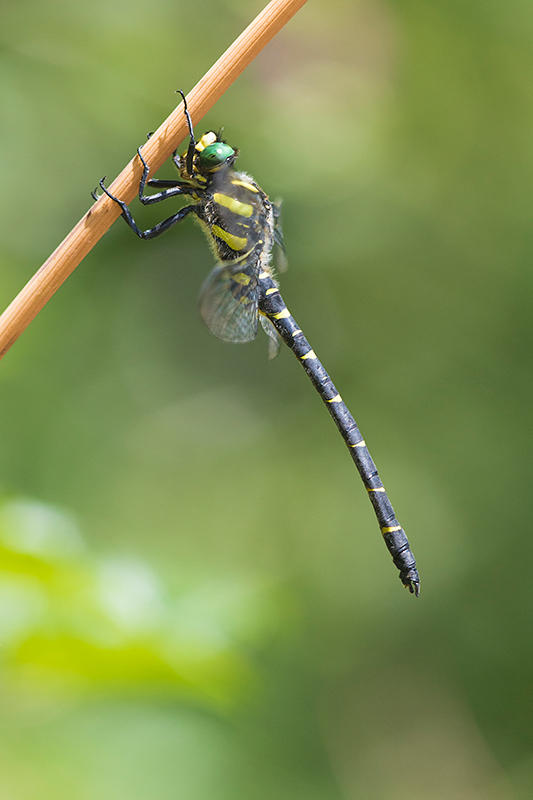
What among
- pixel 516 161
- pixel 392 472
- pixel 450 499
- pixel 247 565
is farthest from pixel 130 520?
pixel 516 161

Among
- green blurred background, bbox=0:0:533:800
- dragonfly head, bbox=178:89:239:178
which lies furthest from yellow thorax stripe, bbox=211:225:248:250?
green blurred background, bbox=0:0:533:800

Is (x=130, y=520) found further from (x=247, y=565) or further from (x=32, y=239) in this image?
(x=32, y=239)

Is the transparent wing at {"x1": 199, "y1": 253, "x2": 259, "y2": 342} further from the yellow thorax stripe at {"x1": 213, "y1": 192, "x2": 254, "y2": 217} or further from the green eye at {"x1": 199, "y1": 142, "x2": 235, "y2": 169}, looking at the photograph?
the green eye at {"x1": 199, "y1": 142, "x2": 235, "y2": 169}

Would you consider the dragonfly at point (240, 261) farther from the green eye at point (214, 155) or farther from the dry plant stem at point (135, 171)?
the dry plant stem at point (135, 171)

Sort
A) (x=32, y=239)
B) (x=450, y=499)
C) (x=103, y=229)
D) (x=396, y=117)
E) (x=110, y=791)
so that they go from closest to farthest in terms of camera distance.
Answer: (x=103, y=229) < (x=110, y=791) < (x=32, y=239) < (x=396, y=117) < (x=450, y=499)

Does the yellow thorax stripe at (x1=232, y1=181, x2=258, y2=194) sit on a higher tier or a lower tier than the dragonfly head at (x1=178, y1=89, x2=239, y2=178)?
lower

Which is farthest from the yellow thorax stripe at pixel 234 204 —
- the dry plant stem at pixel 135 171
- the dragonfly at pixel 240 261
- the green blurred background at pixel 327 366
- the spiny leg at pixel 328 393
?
the green blurred background at pixel 327 366

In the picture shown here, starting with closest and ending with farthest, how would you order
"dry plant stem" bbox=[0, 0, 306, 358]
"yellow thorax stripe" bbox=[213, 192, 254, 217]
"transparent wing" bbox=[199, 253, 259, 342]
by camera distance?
"dry plant stem" bbox=[0, 0, 306, 358]
"transparent wing" bbox=[199, 253, 259, 342]
"yellow thorax stripe" bbox=[213, 192, 254, 217]

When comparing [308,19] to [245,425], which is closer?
[308,19]
